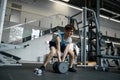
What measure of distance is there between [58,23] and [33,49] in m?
2.35

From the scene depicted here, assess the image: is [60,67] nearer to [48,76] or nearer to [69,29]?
[48,76]

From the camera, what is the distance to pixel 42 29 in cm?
903

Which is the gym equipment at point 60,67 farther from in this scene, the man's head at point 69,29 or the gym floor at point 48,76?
the man's head at point 69,29

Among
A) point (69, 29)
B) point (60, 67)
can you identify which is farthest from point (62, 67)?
point (69, 29)

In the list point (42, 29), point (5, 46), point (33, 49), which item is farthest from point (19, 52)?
point (5, 46)

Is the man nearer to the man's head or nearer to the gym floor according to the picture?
the man's head

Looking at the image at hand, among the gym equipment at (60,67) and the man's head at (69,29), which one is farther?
the man's head at (69,29)

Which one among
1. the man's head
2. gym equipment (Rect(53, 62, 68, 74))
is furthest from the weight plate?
the man's head

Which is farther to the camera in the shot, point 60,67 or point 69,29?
point 69,29

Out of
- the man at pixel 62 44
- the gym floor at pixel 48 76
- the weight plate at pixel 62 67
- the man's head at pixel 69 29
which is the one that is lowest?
the gym floor at pixel 48 76

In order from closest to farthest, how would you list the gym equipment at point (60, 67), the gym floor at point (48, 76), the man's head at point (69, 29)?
the gym floor at point (48, 76)
the gym equipment at point (60, 67)
the man's head at point (69, 29)

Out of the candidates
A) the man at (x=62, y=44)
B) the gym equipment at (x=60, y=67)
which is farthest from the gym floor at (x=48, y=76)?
the man at (x=62, y=44)

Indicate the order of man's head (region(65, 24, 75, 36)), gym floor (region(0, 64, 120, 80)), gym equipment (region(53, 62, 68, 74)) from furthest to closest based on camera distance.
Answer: man's head (region(65, 24, 75, 36)) < gym equipment (region(53, 62, 68, 74)) < gym floor (region(0, 64, 120, 80))

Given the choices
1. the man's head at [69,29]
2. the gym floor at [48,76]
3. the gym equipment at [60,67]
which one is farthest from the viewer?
the man's head at [69,29]
